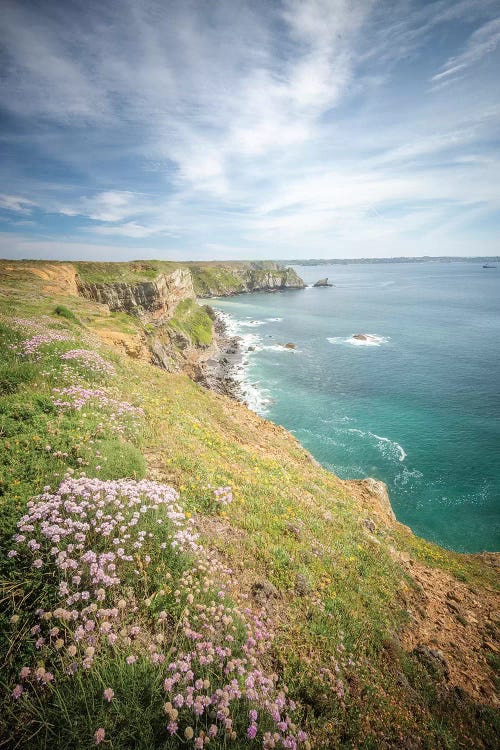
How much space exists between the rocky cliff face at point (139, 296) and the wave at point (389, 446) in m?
45.3

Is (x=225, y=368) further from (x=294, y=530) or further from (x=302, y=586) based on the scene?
(x=302, y=586)

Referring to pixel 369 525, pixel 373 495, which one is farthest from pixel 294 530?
pixel 373 495

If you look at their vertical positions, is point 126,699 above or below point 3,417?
below

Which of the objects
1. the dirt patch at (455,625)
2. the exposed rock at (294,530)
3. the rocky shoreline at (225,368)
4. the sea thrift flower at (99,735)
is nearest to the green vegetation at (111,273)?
the rocky shoreline at (225,368)

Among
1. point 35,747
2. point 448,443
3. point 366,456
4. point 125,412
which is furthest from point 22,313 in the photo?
point 448,443

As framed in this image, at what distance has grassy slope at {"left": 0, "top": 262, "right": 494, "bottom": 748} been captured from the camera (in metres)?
5.66

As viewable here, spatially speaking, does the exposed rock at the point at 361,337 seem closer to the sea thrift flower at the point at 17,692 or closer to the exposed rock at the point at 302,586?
the exposed rock at the point at 302,586

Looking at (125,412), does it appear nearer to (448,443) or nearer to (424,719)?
(424,719)

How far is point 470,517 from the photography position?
2800 centimetres

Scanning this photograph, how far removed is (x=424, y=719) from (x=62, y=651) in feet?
23.6

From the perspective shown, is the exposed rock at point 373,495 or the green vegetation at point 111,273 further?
the green vegetation at point 111,273

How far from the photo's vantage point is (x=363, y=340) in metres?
82.6

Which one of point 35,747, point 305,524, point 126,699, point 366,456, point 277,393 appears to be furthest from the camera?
point 277,393

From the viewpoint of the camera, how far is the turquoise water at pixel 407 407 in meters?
29.7
